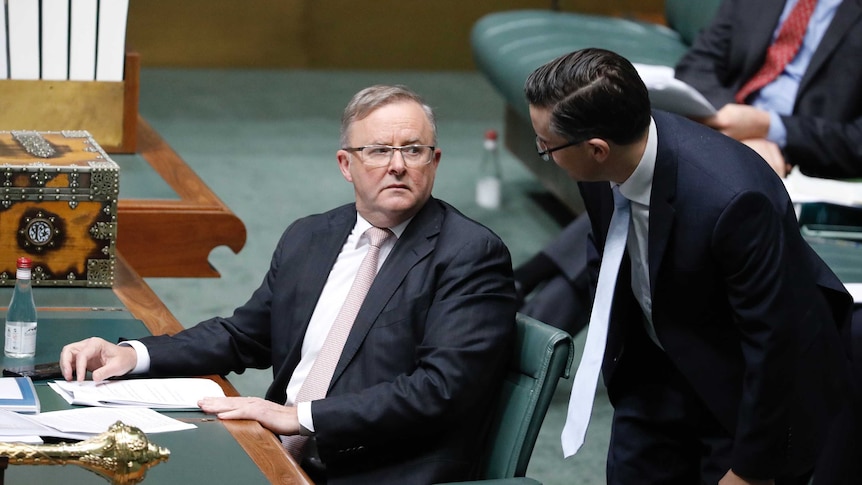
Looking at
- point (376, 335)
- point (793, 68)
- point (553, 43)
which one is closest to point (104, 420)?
point (376, 335)

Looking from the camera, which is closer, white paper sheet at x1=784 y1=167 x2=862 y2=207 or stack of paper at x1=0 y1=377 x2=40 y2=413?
stack of paper at x1=0 y1=377 x2=40 y2=413

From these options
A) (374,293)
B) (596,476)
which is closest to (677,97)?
(596,476)

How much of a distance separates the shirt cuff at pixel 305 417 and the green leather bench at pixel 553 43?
9.57ft

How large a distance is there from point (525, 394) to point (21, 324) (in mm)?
933

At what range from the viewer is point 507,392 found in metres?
2.45

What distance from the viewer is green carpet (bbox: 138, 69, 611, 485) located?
425cm

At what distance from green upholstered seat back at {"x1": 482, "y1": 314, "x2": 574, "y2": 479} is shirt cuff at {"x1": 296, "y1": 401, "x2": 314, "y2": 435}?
1.07ft

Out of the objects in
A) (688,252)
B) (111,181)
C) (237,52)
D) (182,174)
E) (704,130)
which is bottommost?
(237,52)

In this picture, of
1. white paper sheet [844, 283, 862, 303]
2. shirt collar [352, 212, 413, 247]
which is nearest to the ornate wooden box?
shirt collar [352, 212, 413, 247]

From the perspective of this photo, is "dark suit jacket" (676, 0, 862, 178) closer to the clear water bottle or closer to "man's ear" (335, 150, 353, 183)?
"man's ear" (335, 150, 353, 183)

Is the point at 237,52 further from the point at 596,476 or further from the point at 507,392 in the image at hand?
the point at 507,392

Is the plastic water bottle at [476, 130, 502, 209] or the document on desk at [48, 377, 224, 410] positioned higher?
the document on desk at [48, 377, 224, 410]

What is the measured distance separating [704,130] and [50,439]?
47.4 inches

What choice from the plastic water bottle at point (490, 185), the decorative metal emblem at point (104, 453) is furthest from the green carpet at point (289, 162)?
the decorative metal emblem at point (104, 453)
